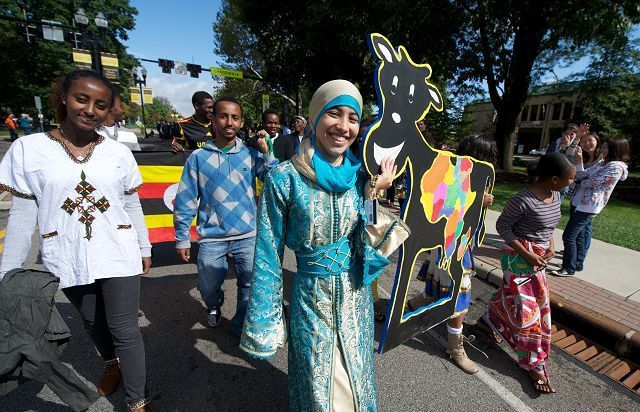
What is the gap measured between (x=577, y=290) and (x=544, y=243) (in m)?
2.00

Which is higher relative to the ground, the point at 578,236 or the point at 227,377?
the point at 578,236

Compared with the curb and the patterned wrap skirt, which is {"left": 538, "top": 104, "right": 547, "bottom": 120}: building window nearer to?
the curb

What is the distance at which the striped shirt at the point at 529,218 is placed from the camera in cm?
232

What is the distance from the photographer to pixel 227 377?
2.36 meters

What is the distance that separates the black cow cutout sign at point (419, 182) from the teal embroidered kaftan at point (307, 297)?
348 mm

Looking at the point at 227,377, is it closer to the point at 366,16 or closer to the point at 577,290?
the point at 577,290

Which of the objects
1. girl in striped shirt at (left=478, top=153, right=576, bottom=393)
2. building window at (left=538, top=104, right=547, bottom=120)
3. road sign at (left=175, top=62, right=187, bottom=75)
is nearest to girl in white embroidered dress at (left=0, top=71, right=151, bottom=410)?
girl in striped shirt at (left=478, top=153, right=576, bottom=393)

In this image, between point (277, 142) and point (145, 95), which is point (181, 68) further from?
A: point (277, 142)

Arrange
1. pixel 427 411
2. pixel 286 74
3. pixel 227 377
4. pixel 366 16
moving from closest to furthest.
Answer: pixel 427 411 < pixel 227 377 < pixel 366 16 < pixel 286 74

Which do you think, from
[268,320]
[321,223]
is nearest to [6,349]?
[268,320]

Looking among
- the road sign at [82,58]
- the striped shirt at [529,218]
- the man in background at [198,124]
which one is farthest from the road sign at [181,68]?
the striped shirt at [529,218]

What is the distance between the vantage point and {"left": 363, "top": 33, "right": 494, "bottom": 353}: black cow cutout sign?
1.62m

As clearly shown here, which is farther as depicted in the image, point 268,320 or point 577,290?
point 577,290

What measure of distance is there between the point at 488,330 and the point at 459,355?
531mm
